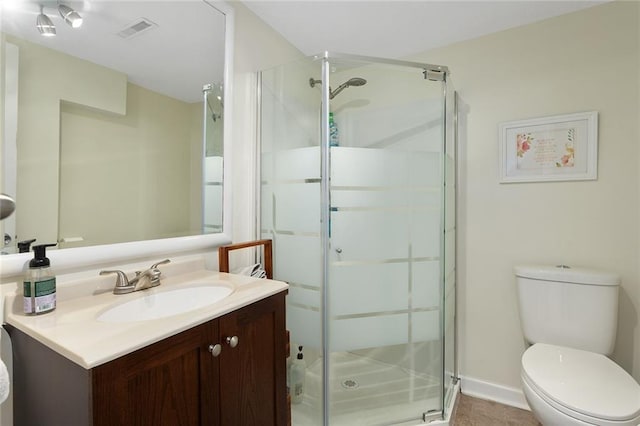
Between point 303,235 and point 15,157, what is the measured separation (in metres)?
A: 1.08

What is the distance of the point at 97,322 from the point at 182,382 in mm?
270

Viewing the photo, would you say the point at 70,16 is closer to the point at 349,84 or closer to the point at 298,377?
the point at 349,84

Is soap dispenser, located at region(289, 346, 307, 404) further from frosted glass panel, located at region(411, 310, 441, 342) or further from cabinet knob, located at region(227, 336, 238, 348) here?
cabinet knob, located at region(227, 336, 238, 348)

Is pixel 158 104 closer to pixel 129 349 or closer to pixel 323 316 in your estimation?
pixel 129 349

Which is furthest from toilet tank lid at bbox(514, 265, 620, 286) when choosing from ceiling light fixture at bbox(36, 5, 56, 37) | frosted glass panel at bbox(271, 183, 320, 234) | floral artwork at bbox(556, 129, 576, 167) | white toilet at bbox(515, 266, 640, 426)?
ceiling light fixture at bbox(36, 5, 56, 37)

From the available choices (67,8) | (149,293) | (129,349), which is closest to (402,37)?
(67,8)

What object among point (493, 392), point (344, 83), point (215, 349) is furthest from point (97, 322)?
point (493, 392)

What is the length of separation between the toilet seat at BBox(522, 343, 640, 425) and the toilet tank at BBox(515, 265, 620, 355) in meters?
0.09

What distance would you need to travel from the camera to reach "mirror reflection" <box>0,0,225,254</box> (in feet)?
2.86

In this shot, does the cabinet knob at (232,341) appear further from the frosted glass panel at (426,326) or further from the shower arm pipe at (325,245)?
the frosted glass panel at (426,326)

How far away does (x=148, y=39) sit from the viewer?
1.21 metres

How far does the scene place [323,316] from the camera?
147 cm

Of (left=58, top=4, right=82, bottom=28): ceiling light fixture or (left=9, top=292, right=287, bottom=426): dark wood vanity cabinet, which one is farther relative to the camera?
(left=58, top=4, right=82, bottom=28): ceiling light fixture

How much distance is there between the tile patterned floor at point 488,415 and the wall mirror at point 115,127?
5.46 ft
